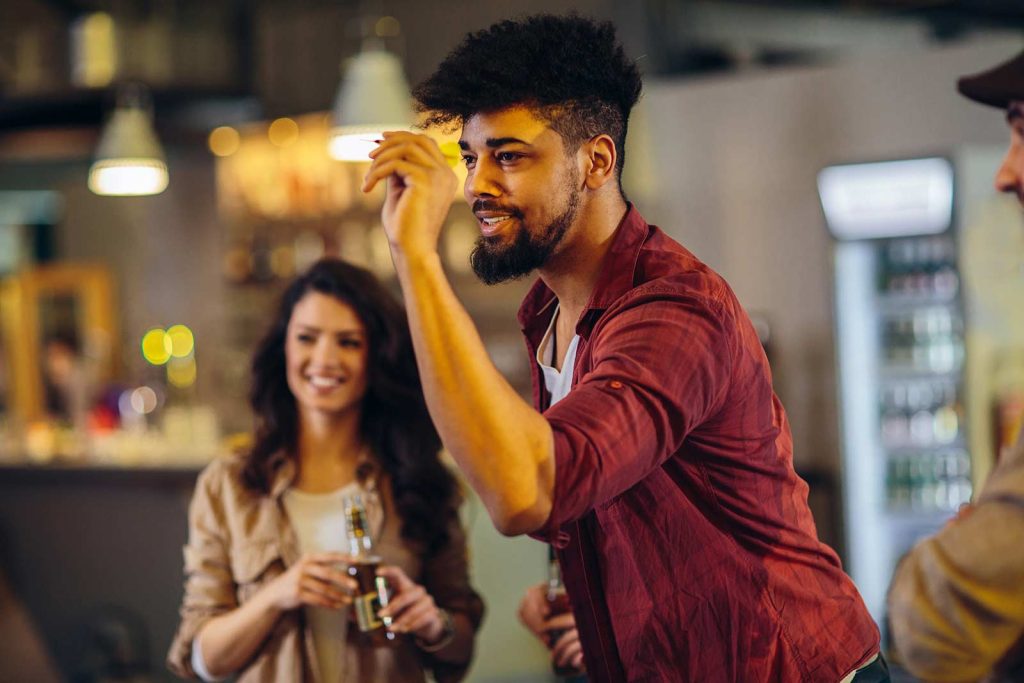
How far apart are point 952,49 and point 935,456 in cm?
205

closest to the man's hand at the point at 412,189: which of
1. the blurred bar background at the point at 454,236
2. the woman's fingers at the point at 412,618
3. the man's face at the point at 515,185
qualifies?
the man's face at the point at 515,185

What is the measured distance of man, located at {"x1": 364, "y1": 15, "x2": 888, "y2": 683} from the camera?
1.47 m

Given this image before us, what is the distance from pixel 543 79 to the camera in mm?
1621

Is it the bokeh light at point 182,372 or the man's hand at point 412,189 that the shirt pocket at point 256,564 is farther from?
the bokeh light at point 182,372

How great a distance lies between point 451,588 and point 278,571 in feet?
1.18

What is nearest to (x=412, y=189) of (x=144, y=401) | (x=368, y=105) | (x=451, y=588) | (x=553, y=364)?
(x=553, y=364)

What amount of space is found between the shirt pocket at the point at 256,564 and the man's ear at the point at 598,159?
130 cm

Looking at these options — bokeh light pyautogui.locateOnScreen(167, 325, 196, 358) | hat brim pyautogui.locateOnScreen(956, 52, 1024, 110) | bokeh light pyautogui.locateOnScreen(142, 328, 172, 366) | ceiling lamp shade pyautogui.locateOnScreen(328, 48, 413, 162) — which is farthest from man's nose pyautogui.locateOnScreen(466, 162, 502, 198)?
bokeh light pyautogui.locateOnScreen(142, 328, 172, 366)

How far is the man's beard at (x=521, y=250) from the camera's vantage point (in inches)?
63.8

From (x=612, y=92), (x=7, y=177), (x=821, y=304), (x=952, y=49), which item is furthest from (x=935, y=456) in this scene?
(x=7, y=177)

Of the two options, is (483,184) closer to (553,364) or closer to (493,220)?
(493,220)

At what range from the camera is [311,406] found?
9.16 ft

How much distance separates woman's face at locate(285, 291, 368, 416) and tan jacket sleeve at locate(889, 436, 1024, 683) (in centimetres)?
163

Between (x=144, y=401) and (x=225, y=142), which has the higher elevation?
(x=225, y=142)
